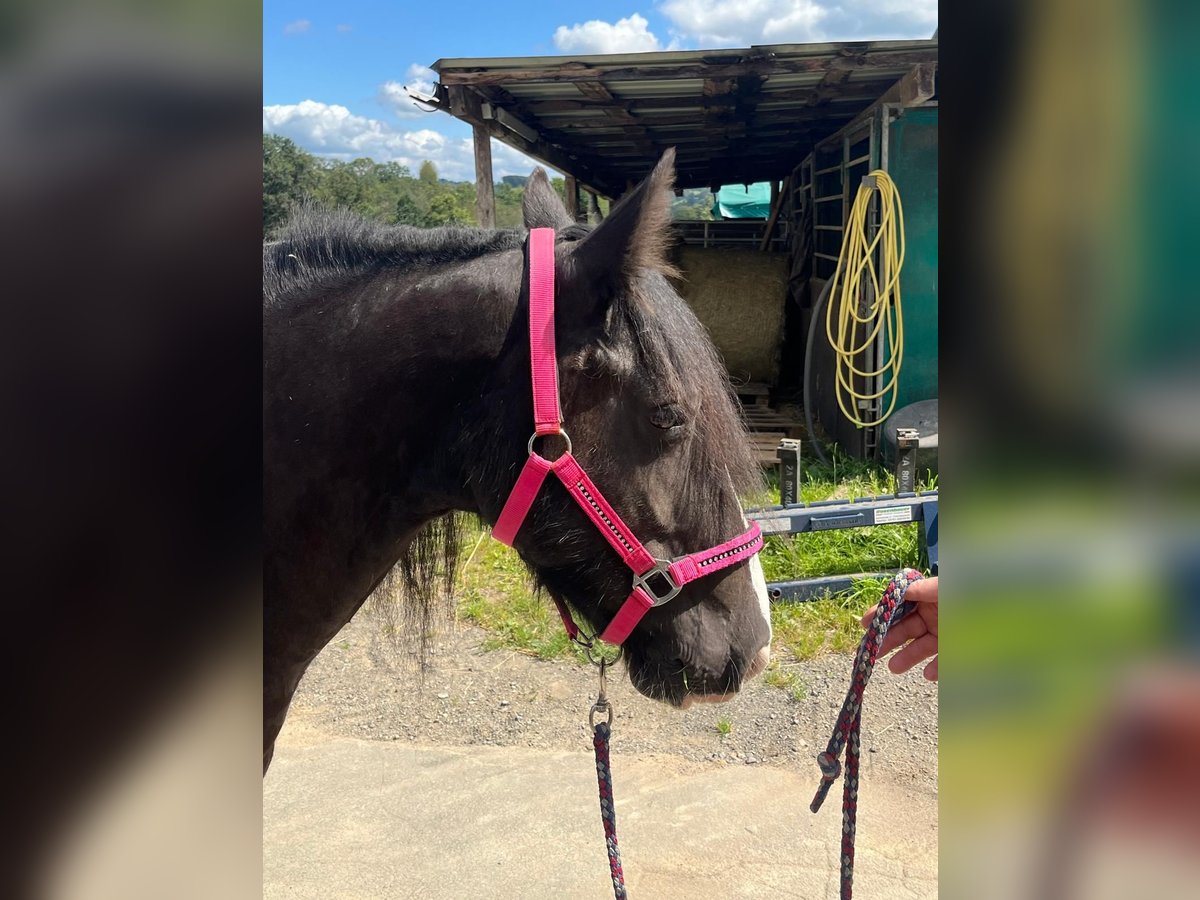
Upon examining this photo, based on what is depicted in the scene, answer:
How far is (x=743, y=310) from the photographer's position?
9.18 meters

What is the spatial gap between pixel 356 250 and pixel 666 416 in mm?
674


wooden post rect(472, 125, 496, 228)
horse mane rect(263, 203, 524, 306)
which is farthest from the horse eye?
wooden post rect(472, 125, 496, 228)

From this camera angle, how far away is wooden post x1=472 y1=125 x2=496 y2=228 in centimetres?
633

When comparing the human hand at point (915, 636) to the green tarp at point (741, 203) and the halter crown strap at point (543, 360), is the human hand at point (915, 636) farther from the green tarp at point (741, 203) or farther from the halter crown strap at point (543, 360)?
the green tarp at point (741, 203)

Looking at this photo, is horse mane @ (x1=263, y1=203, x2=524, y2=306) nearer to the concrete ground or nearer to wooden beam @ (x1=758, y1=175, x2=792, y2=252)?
the concrete ground

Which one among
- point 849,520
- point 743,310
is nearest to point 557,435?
point 849,520

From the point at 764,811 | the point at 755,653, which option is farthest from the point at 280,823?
the point at 755,653

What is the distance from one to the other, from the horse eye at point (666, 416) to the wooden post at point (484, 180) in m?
4.98

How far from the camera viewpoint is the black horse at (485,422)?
1.46 meters

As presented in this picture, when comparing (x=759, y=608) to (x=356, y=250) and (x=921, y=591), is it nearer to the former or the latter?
(x=921, y=591)
